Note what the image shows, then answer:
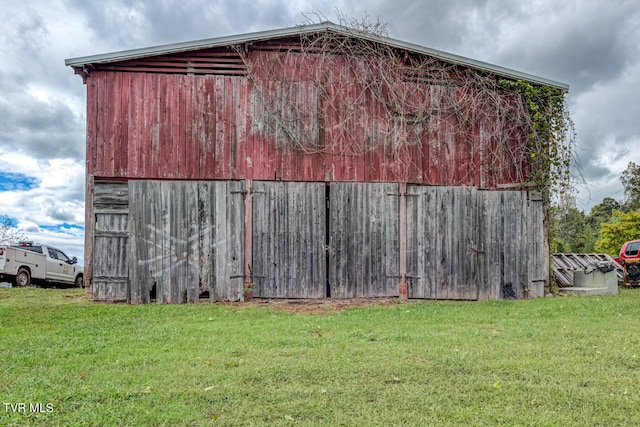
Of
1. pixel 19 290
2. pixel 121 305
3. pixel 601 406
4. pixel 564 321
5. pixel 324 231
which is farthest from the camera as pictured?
pixel 19 290

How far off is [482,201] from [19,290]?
40.9ft

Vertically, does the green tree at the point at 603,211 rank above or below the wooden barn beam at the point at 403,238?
above

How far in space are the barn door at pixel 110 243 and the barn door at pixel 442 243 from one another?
6.31m

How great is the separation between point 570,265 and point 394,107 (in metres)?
7.56

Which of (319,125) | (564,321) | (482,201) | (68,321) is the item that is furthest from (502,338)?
(68,321)

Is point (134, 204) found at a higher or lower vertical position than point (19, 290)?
higher

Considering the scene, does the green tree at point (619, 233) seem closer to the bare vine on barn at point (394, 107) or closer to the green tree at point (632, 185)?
the green tree at point (632, 185)

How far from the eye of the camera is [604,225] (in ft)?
89.1

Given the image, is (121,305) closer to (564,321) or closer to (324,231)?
(324,231)

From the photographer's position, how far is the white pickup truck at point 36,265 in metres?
14.8

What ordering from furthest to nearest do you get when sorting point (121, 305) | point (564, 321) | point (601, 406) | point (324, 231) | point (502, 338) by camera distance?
point (324, 231) < point (121, 305) < point (564, 321) < point (502, 338) < point (601, 406)

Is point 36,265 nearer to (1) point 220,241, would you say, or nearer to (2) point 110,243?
(2) point 110,243

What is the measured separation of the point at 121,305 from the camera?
9.84 meters

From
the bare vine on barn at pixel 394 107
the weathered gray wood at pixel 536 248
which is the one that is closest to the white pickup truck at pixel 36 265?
the bare vine on barn at pixel 394 107
